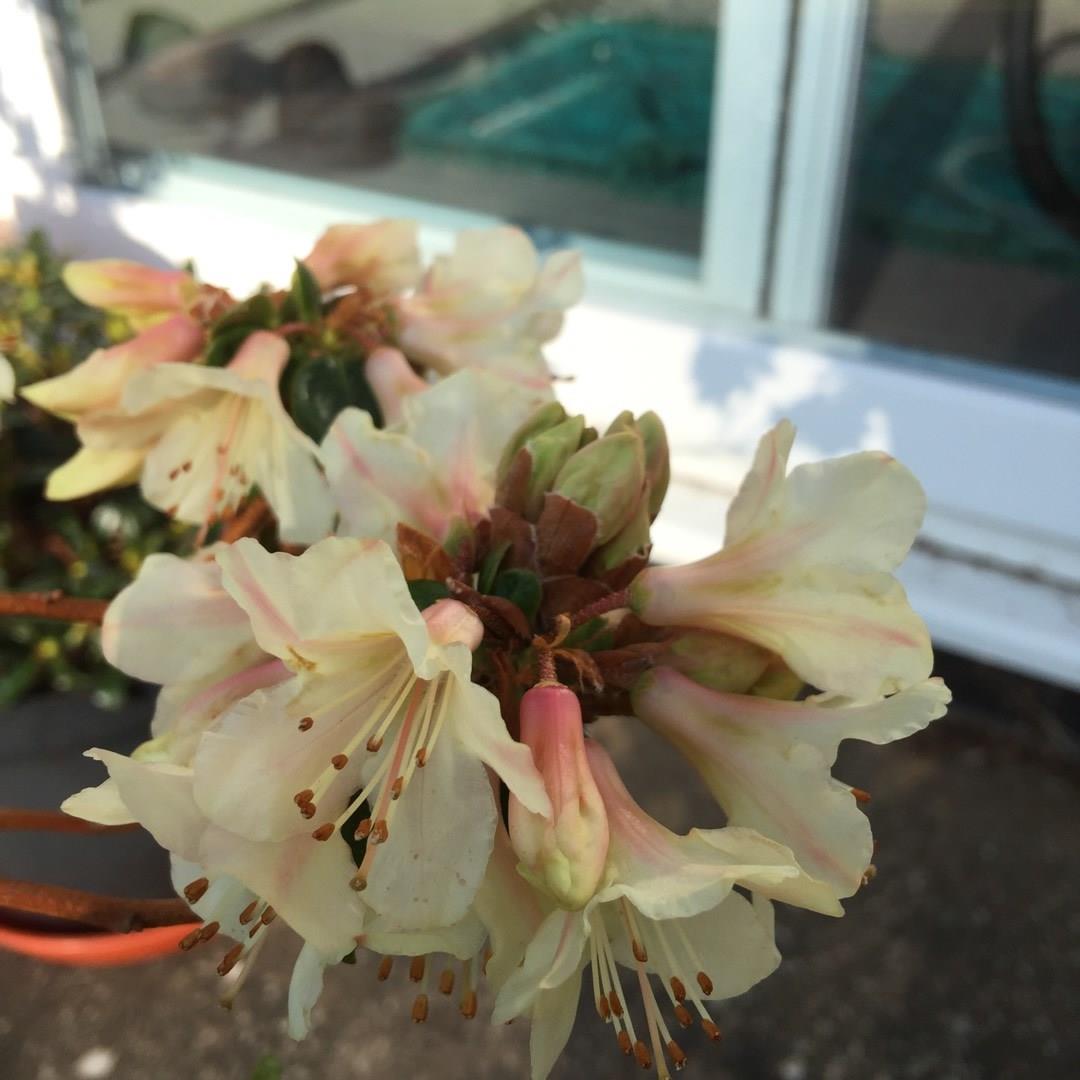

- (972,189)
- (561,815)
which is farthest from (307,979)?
(972,189)

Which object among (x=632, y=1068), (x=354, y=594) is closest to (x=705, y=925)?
(x=354, y=594)

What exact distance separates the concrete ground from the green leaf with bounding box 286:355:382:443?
87 centimetres

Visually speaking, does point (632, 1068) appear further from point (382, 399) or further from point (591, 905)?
point (591, 905)

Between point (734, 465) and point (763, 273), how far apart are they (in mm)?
330

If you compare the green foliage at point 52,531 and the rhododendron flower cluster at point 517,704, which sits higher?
the rhododendron flower cluster at point 517,704

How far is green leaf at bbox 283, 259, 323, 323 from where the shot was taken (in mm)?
765

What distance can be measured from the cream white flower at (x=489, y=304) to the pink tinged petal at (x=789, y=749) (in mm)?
333

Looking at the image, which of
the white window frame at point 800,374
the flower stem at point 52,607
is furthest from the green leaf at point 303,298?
the white window frame at point 800,374

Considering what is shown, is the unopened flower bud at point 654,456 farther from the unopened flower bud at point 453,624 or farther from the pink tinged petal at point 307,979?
the pink tinged petal at point 307,979

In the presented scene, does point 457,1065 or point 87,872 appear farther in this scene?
point 457,1065

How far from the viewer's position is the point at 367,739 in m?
0.52

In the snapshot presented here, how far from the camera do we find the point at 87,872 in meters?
1.23

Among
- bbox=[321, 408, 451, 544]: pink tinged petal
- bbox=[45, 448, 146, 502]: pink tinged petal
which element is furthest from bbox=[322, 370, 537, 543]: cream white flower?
bbox=[45, 448, 146, 502]: pink tinged petal

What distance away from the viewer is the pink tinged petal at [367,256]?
2.63 ft
